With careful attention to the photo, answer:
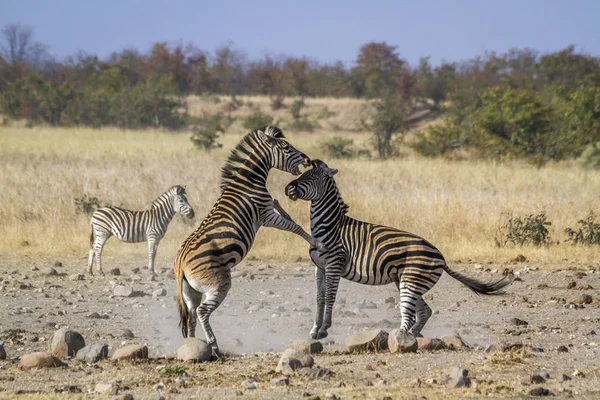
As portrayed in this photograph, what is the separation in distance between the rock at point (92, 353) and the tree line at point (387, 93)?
20387 mm

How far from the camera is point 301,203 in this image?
15.5 m

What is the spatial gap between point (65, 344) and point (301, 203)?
890 cm

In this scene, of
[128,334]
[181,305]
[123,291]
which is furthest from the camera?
[123,291]

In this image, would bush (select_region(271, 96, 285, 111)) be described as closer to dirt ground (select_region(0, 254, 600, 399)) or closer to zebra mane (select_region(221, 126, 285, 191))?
dirt ground (select_region(0, 254, 600, 399))

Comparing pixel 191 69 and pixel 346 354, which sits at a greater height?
pixel 191 69

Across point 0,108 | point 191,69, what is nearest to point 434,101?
point 191,69

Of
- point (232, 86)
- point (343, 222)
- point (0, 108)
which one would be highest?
point (232, 86)

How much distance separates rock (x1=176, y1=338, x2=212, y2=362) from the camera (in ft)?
21.6

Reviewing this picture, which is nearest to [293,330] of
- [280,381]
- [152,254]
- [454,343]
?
[454,343]

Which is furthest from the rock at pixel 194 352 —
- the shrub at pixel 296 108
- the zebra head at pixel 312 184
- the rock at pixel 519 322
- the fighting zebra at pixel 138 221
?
the shrub at pixel 296 108

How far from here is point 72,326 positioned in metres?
8.20

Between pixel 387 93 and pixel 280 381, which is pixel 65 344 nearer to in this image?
pixel 280 381

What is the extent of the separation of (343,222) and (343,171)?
13170 millimetres

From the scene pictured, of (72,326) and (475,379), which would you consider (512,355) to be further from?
(72,326)
